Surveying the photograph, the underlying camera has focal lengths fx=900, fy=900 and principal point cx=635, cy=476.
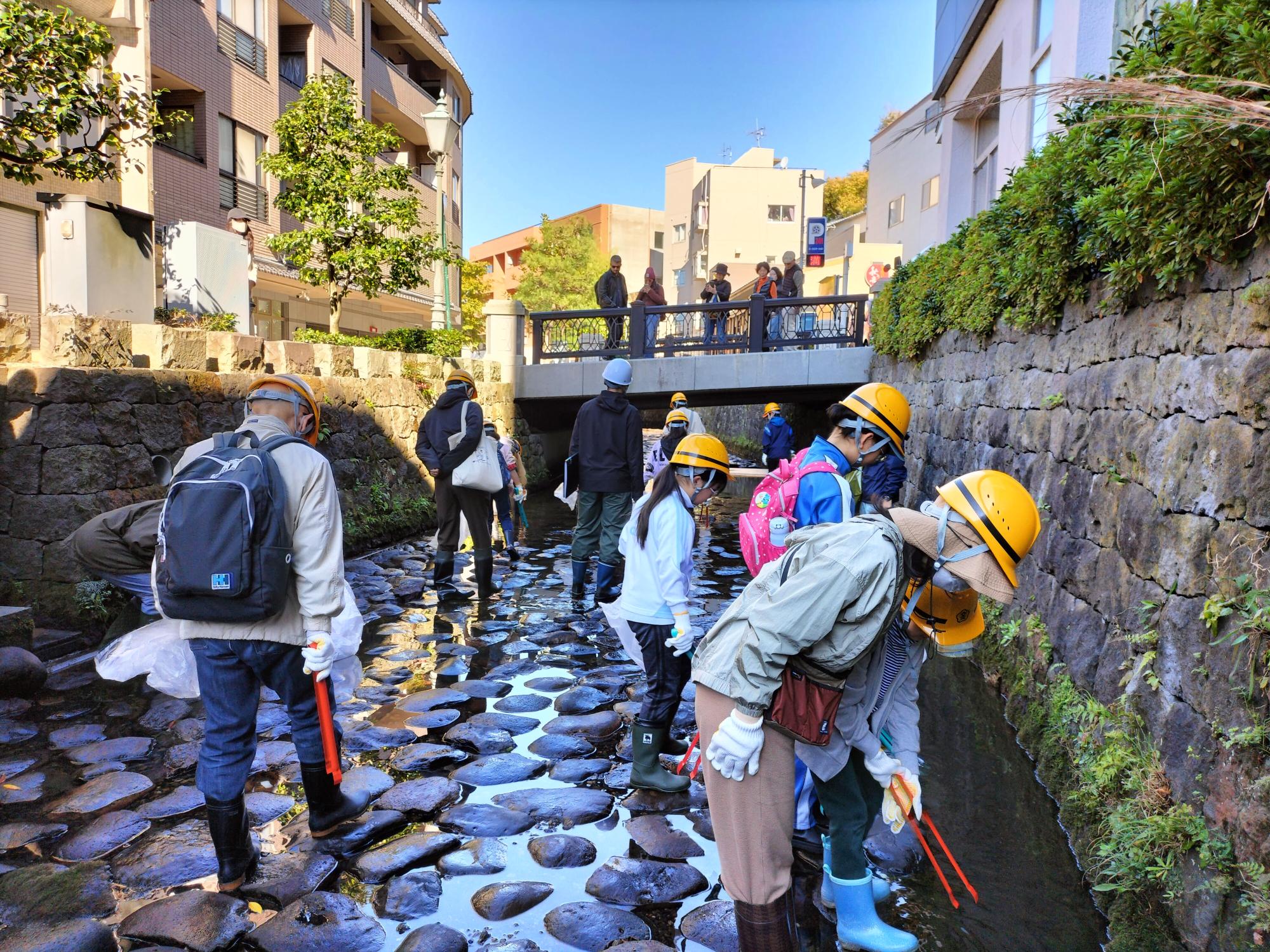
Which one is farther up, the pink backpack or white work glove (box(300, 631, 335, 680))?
the pink backpack

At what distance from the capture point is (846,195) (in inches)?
2239

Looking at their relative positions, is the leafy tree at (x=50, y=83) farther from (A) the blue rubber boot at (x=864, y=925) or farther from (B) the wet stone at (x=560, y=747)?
(A) the blue rubber boot at (x=864, y=925)

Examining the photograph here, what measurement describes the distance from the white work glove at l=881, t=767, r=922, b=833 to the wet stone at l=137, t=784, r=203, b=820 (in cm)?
302

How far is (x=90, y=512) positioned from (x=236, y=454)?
409cm

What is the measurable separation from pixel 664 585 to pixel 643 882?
125cm

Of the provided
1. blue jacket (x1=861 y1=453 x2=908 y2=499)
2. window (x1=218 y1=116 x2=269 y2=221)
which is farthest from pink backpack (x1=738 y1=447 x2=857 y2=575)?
window (x1=218 y1=116 x2=269 y2=221)

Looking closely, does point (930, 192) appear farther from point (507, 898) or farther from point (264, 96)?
point (507, 898)

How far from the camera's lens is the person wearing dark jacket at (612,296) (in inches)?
688

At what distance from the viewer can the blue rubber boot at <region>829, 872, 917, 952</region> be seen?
3.06m

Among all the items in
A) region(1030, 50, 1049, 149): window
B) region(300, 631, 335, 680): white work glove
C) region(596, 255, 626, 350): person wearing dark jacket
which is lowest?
region(300, 631, 335, 680): white work glove

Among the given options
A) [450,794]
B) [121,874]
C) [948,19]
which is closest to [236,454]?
[121,874]

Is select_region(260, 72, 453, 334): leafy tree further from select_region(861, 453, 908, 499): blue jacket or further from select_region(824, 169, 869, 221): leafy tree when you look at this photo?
select_region(824, 169, 869, 221): leafy tree

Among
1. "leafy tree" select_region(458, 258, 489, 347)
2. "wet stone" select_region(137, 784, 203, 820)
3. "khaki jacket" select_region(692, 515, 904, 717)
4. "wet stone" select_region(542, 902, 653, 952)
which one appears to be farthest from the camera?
"leafy tree" select_region(458, 258, 489, 347)

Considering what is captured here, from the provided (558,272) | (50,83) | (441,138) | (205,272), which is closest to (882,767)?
(50,83)
